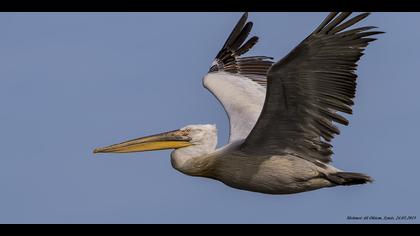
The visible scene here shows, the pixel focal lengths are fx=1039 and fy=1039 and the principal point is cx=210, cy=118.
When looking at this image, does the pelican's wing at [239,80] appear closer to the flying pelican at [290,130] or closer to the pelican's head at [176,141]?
the flying pelican at [290,130]

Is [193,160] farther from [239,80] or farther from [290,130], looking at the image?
[239,80]

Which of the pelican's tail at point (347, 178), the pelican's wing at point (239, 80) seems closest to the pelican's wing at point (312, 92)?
the pelican's tail at point (347, 178)

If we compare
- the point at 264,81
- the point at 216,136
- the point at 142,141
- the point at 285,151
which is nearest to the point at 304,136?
the point at 285,151

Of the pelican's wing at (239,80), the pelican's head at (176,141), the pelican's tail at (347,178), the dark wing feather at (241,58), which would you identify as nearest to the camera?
the pelican's tail at (347,178)

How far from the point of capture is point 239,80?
15.2 metres


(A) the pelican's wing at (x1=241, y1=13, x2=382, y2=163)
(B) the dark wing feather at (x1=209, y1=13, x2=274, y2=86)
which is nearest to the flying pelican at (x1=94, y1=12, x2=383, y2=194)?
(A) the pelican's wing at (x1=241, y1=13, x2=382, y2=163)

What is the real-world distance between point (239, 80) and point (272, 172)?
320cm

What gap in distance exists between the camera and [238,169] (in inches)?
480

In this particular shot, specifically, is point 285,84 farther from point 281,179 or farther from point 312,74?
point 281,179

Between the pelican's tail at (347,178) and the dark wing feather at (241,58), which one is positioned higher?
the dark wing feather at (241,58)

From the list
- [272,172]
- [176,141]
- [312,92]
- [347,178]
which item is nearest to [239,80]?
[176,141]

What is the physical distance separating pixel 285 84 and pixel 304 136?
100 cm

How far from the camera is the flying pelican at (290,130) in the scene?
11.1m

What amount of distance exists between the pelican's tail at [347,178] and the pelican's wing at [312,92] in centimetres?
22
